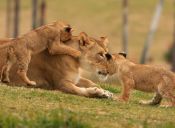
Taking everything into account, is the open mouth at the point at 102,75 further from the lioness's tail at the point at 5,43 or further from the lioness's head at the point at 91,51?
the lioness's tail at the point at 5,43

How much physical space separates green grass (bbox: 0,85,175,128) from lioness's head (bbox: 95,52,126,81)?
67cm

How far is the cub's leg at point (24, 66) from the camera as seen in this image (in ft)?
39.8

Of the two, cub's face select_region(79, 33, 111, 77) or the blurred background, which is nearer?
cub's face select_region(79, 33, 111, 77)

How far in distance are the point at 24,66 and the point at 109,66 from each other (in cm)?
135

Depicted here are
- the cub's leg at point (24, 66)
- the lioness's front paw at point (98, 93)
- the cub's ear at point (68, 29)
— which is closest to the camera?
the lioness's front paw at point (98, 93)

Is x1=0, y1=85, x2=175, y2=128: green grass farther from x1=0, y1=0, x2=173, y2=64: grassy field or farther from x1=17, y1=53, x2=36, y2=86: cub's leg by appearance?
x1=0, y1=0, x2=173, y2=64: grassy field

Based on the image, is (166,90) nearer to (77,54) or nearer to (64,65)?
(77,54)

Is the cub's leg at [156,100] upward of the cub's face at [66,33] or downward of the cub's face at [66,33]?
downward

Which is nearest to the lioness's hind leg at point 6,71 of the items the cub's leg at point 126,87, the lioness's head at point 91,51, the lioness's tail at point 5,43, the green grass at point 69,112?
the lioness's tail at point 5,43

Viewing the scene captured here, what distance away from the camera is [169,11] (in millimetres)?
75562

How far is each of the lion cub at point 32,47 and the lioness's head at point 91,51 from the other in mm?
176

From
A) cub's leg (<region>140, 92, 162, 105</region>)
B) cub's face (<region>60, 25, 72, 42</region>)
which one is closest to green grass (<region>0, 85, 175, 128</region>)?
cub's leg (<region>140, 92, 162, 105</region>)

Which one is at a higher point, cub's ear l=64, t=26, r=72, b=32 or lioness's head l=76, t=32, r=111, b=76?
cub's ear l=64, t=26, r=72, b=32

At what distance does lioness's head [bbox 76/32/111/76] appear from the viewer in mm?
12430
